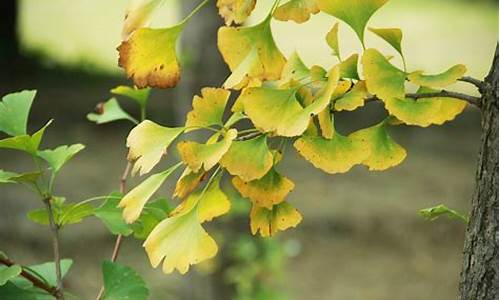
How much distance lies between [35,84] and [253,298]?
4578 mm

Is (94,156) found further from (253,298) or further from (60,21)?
(60,21)

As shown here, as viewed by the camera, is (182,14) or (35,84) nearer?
(182,14)

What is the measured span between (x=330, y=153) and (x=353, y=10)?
0.16 m

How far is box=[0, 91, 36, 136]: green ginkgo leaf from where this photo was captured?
3.57ft

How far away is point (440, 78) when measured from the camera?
898 mm

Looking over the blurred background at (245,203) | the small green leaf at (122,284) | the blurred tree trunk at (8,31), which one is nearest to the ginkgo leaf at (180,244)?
the small green leaf at (122,284)

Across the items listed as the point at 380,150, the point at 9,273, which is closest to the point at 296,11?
the point at 380,150

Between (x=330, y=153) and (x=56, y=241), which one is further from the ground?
(x=330, y=153)

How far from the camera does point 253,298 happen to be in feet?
11.9

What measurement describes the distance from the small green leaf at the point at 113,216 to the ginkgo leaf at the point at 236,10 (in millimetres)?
247

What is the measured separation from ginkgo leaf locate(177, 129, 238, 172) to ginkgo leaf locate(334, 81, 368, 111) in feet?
0.35

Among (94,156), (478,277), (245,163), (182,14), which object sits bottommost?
(94,156)

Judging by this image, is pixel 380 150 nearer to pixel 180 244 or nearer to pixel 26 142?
pixel 180 244

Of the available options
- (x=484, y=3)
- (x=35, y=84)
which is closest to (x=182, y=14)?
(x=35, y=84)
